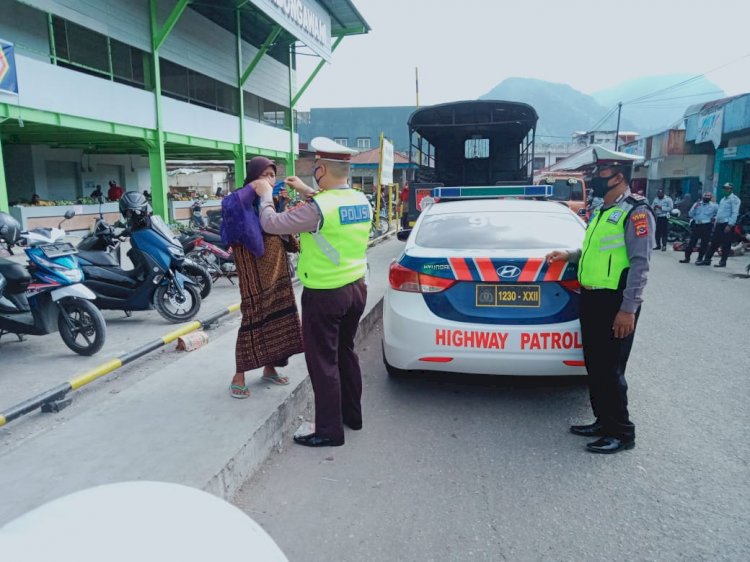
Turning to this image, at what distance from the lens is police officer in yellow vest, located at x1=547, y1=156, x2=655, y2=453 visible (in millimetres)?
3139

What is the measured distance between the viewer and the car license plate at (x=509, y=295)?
147 inches

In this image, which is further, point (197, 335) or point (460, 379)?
point (197, 335)

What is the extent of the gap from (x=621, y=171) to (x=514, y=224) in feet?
3.45

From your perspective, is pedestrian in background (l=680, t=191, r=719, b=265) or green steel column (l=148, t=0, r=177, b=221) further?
green steel column (l=148, t=0, r=177, b=221)

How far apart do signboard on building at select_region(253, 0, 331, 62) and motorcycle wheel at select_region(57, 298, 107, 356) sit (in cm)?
1597

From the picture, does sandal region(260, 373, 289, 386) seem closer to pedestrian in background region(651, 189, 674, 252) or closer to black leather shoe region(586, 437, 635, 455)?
black leather shoe region(586, 437, 635, 455)

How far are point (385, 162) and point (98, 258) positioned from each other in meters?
8.38

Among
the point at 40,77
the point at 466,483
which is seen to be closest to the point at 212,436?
the point at 466,483

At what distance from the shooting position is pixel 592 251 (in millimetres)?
3352

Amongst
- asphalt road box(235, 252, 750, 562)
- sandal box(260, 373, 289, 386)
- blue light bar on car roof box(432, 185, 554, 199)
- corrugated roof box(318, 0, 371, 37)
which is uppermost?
corrugated roof box(318, 0, 371, 37)

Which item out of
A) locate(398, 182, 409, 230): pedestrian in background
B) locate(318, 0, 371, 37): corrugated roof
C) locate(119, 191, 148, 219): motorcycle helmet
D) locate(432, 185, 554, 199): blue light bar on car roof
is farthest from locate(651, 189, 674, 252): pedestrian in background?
locate(318, 0, 371, 37): corrugated roof

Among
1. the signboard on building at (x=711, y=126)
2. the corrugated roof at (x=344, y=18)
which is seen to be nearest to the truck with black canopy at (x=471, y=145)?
the signboard on building at (x=711, y=126)

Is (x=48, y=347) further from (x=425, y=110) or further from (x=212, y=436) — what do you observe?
(x=425, y=110)

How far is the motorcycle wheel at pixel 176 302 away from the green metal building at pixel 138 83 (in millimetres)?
7432
